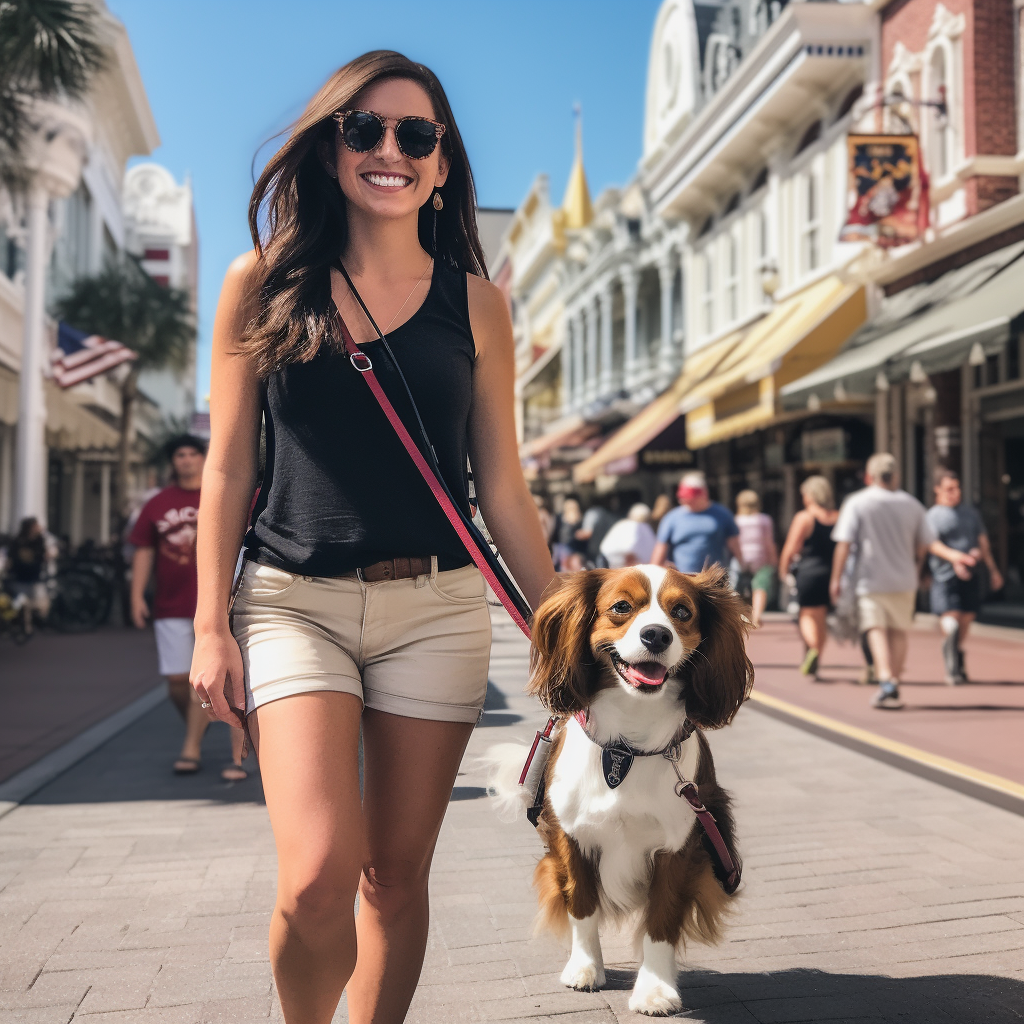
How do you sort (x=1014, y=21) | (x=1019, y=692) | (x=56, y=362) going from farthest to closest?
(x=56, y=362)
(x=1014, y=21)
(x=1019, y=692)

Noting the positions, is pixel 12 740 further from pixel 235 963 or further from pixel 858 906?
pixel 858 906

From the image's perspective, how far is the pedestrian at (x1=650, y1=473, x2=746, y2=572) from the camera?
10.6 m

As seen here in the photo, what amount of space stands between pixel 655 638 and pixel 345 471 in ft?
2.84

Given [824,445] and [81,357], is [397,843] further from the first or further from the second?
[81,357]

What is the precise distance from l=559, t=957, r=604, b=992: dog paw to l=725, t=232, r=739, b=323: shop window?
21.4m

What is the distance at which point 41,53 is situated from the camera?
13281 mm

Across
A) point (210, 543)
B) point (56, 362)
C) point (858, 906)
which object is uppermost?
point (56, 362)

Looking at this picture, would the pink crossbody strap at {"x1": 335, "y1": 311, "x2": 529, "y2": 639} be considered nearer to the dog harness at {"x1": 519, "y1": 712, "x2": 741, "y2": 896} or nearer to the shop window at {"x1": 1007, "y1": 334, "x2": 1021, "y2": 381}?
the dog harness at {"x1": 519, "y1": 712, "x2": 741, "y2": 896}

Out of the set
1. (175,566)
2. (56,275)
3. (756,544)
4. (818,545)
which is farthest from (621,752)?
(56,275)

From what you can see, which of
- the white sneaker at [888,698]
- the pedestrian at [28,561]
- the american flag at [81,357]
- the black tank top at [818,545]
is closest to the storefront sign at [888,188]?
the black tank top at [818,545]

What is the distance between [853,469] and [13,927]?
53.8ft

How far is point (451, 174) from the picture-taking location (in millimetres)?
2736

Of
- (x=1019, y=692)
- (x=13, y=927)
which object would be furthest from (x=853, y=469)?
(x=13, y=927)

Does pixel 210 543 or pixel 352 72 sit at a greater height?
pixel 352 72
